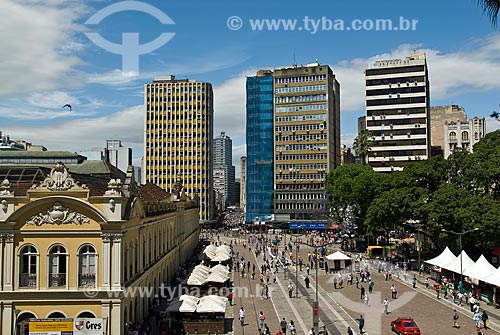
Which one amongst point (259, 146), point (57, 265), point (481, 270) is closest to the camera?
point (57, 265)

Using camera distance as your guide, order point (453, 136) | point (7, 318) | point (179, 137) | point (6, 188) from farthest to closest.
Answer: point (179, 137), point (453, 136), point (6, 188), point (7, 318)

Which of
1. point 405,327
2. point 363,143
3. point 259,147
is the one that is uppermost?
point 259,147

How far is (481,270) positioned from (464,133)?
292ft

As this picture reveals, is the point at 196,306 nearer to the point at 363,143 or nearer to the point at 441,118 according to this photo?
the point at 363,143

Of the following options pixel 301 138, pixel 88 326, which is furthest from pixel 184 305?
pixel 301 138

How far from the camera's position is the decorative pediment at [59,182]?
28.7 metres

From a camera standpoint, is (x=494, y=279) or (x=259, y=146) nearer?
(x=494, y=279)

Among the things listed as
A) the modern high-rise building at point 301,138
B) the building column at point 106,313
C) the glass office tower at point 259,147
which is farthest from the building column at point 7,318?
the glass office tower at point 259,147

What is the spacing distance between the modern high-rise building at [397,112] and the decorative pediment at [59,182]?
3591 inches

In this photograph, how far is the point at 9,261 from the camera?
2825cm

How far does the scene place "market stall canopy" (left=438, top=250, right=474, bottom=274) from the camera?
44.6 metres

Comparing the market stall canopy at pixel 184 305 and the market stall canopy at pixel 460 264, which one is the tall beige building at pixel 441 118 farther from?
the market stall canopy at pixel 184 305

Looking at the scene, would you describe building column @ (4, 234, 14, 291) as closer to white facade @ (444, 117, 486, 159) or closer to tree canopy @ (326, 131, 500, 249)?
tree canopy @ (326, 131, 500, 249)

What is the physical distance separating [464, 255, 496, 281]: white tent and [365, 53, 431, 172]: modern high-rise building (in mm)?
69595
